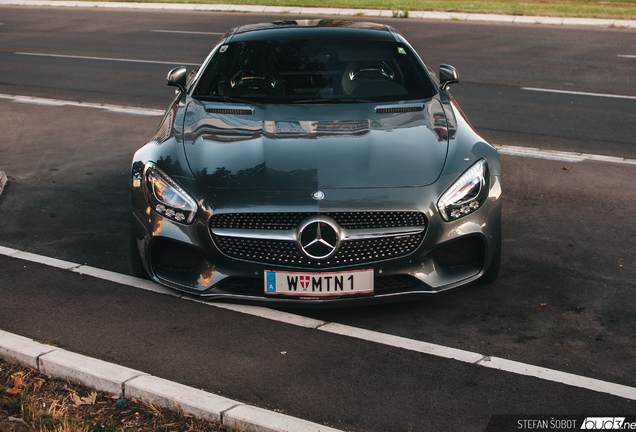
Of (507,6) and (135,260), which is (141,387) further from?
(507,6)

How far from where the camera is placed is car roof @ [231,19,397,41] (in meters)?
5.66

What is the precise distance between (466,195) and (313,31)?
244cm

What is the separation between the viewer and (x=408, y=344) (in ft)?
12.4

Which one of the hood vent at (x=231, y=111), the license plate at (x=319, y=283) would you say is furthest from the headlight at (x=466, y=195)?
the hood vent at (x=231, y=111)

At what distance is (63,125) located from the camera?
30.1ft

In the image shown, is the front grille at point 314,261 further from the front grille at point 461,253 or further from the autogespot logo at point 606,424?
the autogespot logo at point 606,424

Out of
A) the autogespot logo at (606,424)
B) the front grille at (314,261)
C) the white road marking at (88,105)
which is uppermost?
the front grille at (314,261)

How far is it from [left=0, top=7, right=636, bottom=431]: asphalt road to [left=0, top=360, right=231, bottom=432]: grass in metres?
0.30

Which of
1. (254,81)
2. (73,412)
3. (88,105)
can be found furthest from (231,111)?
(88,105)

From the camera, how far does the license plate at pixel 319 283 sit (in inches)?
149

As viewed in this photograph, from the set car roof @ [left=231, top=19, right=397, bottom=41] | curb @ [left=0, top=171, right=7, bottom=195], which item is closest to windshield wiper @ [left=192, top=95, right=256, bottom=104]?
car roof @ [left=231, top=19, right=397, bottom=41]

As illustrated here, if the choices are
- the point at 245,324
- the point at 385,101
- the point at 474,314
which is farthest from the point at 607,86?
the point at 245,324

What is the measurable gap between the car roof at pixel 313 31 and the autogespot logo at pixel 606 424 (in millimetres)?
3584

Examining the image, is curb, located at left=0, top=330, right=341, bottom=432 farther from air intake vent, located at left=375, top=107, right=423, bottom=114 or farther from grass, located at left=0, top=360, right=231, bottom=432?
air intake vent, located at left=375, top=107, right=423, bottom=114
